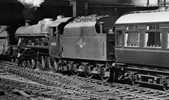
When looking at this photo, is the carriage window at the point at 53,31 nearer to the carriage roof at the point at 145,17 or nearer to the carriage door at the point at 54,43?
the carriage door at the point at 54,43

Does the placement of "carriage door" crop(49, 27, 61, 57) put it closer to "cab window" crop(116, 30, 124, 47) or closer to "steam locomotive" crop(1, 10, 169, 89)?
"steam locomotive" crop(1, 10, 169, 89)

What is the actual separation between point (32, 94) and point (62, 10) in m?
22.8

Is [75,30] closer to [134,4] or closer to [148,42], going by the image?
[148,42]

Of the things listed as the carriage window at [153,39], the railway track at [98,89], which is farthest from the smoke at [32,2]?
the carriage window at [153,39]

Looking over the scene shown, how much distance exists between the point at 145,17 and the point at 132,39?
42.3 inches

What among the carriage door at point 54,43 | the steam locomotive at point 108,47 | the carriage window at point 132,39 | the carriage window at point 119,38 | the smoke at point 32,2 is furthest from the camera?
the smoke at point 32,2

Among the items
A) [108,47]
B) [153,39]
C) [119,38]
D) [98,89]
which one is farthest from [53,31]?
[153,39]

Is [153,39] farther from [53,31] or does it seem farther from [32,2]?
[32,2]

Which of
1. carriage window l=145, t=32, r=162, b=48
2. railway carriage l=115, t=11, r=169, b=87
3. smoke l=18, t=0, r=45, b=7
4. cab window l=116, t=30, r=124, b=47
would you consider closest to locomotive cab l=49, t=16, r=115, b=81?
cab window l=116, t=30, r=124, b=47

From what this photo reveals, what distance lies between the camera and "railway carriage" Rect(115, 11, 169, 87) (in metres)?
12.4

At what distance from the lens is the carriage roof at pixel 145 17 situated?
1239 cm

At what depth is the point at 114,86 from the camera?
14195 mm

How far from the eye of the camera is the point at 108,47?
1502 cm

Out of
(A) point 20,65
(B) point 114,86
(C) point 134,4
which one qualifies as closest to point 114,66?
(B) point 114,86
